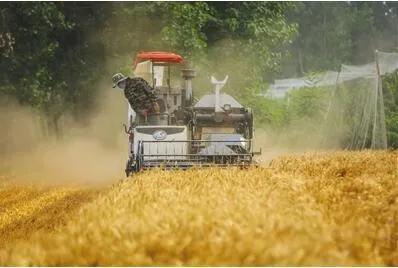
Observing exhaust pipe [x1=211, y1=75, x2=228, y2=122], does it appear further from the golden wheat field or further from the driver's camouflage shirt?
the golden wheat field

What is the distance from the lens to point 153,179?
10.1m

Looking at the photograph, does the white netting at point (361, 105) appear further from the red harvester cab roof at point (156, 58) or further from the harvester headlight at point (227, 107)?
the harvester headlight at point (227, 107)

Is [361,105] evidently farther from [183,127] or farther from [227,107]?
[183,127]

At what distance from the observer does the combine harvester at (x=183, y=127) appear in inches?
536

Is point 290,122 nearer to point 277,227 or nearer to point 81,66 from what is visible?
point 81,66

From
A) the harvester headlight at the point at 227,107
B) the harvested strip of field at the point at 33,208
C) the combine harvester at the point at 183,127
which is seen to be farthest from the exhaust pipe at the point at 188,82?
the harvested strip of field at the point at 33,208

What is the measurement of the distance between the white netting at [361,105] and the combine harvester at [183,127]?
23.5ft

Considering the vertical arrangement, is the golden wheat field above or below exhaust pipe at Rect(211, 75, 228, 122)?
below

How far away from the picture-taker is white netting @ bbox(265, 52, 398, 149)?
21359mm

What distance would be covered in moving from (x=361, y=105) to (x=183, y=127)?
11.4m

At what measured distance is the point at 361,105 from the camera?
24.1 meters

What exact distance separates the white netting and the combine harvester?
7.15 metres

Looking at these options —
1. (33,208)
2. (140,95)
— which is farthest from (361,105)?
(33,208)

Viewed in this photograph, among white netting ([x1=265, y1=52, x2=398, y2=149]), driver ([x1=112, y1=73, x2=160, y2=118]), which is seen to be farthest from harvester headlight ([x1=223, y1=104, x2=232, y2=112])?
white netting ([x1=265, y1=52, x2=398, y2=149])
